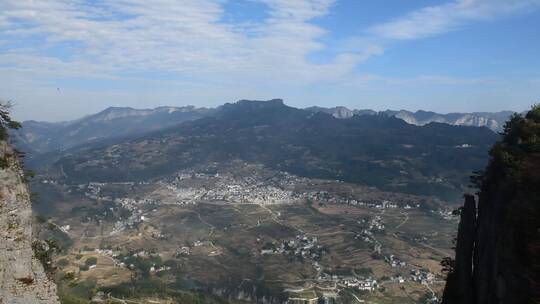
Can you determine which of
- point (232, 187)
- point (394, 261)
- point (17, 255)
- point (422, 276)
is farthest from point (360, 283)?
point (232, 187)

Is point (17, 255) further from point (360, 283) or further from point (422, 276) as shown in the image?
point (422, 276)

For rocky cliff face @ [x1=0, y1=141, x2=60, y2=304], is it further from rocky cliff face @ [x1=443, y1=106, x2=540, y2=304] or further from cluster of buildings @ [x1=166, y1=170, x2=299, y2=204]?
cluster of buildings @ [x1=166, y1=170, x2=299, y2=204]

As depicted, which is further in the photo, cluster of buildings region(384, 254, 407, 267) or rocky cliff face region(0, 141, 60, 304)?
cluster of buildings region(384, 254, 407, 267)

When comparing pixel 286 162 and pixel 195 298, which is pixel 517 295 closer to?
pixel 195 298


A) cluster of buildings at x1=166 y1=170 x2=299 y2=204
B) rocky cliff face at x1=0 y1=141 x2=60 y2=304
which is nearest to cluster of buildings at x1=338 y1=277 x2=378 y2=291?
cluster of buildings at x1=166 y1=170 x2=299 y2=204

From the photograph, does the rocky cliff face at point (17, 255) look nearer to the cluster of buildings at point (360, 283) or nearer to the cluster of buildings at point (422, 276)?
the cluster of buildings at point (360, 283)

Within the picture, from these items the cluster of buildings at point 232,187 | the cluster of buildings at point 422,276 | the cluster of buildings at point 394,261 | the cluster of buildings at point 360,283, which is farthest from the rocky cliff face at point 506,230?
the cluster of buildings at point 232,187
